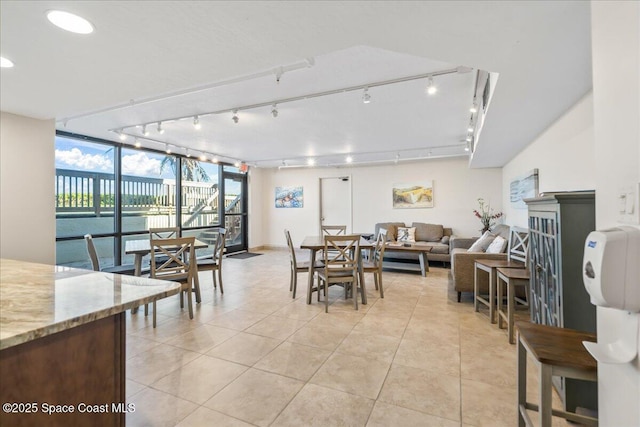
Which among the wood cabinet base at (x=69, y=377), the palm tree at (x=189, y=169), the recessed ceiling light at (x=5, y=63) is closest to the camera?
the wood cabinet base at (x=69, y=377)

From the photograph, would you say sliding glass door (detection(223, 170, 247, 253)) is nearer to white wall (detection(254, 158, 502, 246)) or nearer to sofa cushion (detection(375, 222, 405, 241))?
white wall (detection(254, 158, 502, 246))

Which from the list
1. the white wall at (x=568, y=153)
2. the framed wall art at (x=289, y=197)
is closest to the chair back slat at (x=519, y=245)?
the white wall at (x=568, y=153)

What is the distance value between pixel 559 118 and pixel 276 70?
296cm

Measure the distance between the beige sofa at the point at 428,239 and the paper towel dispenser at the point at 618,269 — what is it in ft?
15.4

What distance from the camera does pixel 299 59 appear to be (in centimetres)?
186

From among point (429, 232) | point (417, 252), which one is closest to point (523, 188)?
point (417, 252)

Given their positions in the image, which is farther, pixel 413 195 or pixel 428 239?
pixel 413 195

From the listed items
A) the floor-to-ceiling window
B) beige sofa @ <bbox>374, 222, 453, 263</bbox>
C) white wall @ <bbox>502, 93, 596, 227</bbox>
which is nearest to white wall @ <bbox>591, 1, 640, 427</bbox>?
white wall @ <bbox>502, 93, 596, 227</bbox>

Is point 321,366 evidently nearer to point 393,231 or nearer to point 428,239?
point 393,231

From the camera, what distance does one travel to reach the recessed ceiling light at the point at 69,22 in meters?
1.39

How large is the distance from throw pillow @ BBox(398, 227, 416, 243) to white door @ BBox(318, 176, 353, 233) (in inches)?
61.3

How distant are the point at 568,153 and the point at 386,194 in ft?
15.3

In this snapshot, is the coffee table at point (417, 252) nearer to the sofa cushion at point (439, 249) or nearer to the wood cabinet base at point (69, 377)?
the sofa cushion at point (439, 249)

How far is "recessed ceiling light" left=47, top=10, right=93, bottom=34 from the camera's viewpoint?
1.39m
